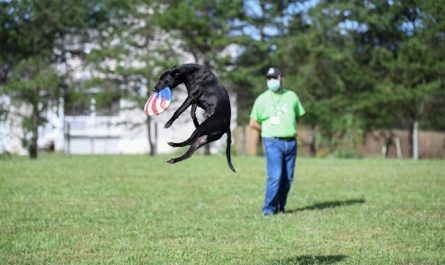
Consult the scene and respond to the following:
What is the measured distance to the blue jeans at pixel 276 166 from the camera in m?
11.4

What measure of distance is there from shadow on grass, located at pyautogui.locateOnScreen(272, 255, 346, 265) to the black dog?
1.85 m

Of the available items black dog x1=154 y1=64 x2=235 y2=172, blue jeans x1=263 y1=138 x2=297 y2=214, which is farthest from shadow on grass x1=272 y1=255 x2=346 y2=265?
blue jeans x1=263 y1=138 x2=297 y2=214

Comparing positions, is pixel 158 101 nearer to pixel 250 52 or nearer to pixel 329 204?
pixel 329 204

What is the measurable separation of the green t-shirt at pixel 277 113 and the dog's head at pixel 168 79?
5485 millimetres

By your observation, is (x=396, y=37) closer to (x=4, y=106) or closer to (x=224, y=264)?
(x=4, y=106)

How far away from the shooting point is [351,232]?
31.3 ft

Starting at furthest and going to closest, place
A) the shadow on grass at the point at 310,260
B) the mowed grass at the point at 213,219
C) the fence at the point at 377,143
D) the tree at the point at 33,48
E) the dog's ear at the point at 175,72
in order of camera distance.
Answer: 1. the fence at the point at 377,143
2. the tree at the point at 33,48
3. the mowed grass at the point at 213,219
4. the shadow on grass at the point at 310,260
5. the dog's ear at the point at 175,72

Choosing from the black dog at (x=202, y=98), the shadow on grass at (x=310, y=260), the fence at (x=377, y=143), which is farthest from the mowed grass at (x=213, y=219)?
the fence at (x=377, y=143)

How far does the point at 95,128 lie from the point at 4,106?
7.60 metres

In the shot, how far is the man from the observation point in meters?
11.4

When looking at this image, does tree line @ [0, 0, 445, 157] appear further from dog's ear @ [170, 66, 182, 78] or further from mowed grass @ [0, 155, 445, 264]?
dog's ear @ [170, 66, 182, 78]

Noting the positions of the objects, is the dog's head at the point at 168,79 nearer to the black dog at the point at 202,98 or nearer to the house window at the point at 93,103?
the black dog at the point at 202,98

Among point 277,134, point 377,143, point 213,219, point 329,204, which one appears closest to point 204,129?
point 213,219

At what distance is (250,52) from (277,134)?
863 inches
